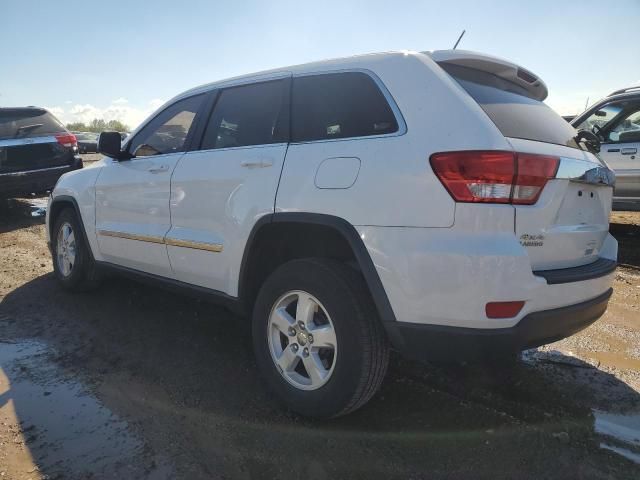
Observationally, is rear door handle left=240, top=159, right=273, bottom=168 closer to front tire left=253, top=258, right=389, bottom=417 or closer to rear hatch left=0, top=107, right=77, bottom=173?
front tire left=253, top=258, right=389, bottom=417

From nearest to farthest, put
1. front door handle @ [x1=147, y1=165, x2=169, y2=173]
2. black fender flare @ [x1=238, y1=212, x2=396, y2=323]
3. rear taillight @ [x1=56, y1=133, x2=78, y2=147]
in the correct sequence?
1. black fender flare @ [x1=238, y1=212, x2=396, y2=323]
2. front door handle @ [x1=147, y1=165, x2=169, y2=173]
3. rear taillight @ [x1=56, y1=133, x2=78, y2=147]

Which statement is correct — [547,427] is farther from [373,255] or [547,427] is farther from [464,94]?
[464,94]

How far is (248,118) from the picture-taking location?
124 inches

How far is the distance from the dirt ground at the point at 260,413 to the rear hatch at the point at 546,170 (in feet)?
2.90

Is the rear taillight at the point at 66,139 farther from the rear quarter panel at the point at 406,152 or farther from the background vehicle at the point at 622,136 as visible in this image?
the background vehicle at the point at 622,136

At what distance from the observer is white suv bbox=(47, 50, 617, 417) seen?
208 centimetres

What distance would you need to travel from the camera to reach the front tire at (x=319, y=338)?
91.7 inches

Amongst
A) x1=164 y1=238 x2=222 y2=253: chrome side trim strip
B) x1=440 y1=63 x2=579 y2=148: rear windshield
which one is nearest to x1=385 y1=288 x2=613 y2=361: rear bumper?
x1=440 y1=63 x2=579 y2=148: rear windshield

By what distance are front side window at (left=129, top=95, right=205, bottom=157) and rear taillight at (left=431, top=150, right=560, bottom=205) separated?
6.92ft

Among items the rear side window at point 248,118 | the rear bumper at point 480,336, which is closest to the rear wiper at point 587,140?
the rear bumper at point 480,336

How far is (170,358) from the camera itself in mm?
3373

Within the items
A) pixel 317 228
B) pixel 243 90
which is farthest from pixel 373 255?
pixel 243 90

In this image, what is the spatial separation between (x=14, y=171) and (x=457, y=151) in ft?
26.3

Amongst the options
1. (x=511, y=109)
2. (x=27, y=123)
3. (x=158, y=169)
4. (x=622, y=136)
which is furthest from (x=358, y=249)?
(x=27, y=123)
